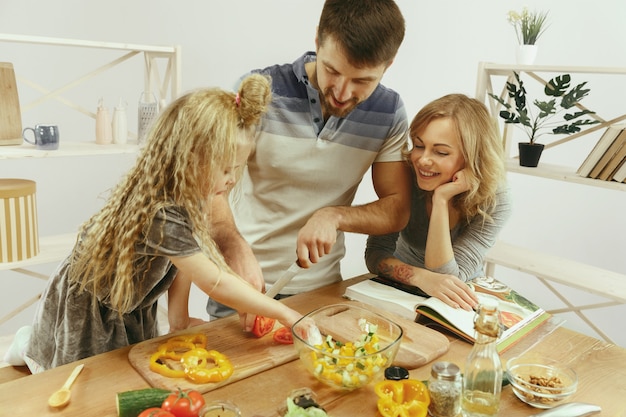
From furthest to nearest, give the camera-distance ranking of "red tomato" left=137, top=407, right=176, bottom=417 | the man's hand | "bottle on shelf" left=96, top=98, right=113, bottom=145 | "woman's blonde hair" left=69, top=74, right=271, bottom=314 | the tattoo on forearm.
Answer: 1. "bottle on shelf" left=96, top=98, right=113, bottom=145
2. the tattoo on forearm
3. the man's hand
4. "woman's blonde hair" left=69, top=74, right=271, bottom=314
5. "red tomato" left=137, top=407, right=176, bottom=417

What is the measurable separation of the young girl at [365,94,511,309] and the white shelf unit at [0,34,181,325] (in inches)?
54.9

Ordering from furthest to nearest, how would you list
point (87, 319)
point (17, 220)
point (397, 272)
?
point (17, 220), point (397, 272), point (87, 319)

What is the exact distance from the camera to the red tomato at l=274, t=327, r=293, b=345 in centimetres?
133

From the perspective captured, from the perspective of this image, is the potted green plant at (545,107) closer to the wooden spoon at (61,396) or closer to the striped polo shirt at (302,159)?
the striped polo shirt at (302,159)

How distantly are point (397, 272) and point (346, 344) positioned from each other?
517mm

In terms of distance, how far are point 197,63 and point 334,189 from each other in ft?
5.22

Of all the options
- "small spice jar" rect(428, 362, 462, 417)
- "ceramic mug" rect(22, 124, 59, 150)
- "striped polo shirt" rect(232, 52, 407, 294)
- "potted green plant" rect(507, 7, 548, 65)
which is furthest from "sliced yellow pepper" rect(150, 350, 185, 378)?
"potted green plant" rect(507, 7, 548, 65)

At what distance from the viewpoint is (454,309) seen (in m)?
1.50

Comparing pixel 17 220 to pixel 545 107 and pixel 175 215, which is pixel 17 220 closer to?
pixel 175 215

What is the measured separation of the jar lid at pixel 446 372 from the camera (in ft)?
3.56

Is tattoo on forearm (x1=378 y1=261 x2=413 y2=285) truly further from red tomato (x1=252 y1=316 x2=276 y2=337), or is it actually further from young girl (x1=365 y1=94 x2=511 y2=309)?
red tomato (x1=252 y1=316 x2=276 y2=337)

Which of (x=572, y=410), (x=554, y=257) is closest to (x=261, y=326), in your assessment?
(x=572, y=410)

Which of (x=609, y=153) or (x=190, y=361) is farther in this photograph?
(x=609, y=153)

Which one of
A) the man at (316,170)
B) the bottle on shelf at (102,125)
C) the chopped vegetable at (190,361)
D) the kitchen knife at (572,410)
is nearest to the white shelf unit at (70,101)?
the bottle on shelf at (102,125)
